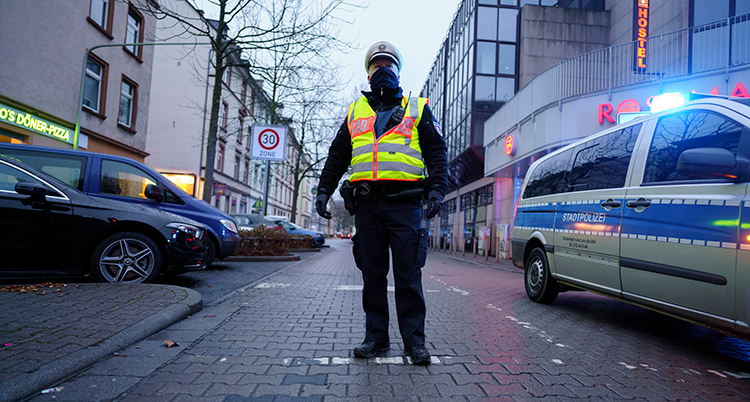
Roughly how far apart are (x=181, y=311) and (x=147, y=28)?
19.9 m

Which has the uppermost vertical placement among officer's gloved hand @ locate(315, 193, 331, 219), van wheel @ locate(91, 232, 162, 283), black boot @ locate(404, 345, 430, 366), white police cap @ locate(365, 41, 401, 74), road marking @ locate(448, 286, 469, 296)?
white police cap @ locate(365, 41, 401, 74)

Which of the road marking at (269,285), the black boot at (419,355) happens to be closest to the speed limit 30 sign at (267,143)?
the road marking at (269,285)

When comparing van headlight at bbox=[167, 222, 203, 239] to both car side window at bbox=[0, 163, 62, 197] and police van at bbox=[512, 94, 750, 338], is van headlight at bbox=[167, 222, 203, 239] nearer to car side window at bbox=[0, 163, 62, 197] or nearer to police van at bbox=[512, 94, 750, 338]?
car side window at bbox=[0, 163, 62, 197]

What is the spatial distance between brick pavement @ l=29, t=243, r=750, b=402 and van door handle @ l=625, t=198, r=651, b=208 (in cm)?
112

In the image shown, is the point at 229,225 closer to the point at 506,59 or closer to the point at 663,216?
the point at 663,216

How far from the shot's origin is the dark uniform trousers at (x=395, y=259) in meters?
3.16

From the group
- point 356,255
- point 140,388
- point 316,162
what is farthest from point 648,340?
point 316,162

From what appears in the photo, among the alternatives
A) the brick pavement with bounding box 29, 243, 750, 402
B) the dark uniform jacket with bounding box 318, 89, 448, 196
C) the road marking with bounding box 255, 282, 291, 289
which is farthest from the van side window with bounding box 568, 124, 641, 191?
the road marking with bounding box 255, 282, 291, 289

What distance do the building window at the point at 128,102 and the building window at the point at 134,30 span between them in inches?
49.8

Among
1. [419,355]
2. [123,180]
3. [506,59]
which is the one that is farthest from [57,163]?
[506,59]

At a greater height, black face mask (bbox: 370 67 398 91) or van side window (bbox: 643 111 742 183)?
black face mask (bbox: 370 67 398 91)

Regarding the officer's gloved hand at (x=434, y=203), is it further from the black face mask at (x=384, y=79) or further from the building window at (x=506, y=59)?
the building window at (x=506, y=59)

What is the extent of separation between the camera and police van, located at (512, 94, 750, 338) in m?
3.16

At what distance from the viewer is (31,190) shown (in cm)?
508
